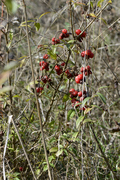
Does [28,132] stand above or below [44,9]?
below

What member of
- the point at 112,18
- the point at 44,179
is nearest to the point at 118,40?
the point at 112,18

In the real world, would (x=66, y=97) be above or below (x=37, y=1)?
below

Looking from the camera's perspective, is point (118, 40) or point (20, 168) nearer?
point (20, 168)

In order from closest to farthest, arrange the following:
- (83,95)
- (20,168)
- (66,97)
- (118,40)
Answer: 1. (83,95)
2. (66,97)
3. (20,168)
4. (118,40)

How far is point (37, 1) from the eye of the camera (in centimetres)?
340

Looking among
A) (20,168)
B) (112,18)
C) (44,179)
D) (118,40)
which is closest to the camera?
(20,168)

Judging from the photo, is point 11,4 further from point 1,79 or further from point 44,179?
point 44,179

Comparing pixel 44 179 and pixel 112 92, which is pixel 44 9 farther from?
pixel 44 179

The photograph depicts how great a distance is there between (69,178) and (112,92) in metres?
1.24

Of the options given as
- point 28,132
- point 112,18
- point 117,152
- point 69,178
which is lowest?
point 69,178

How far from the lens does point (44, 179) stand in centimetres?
170

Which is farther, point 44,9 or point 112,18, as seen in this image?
point 44,9

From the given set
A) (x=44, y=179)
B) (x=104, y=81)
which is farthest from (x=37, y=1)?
(x=44, y=179)

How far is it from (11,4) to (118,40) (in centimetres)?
318
